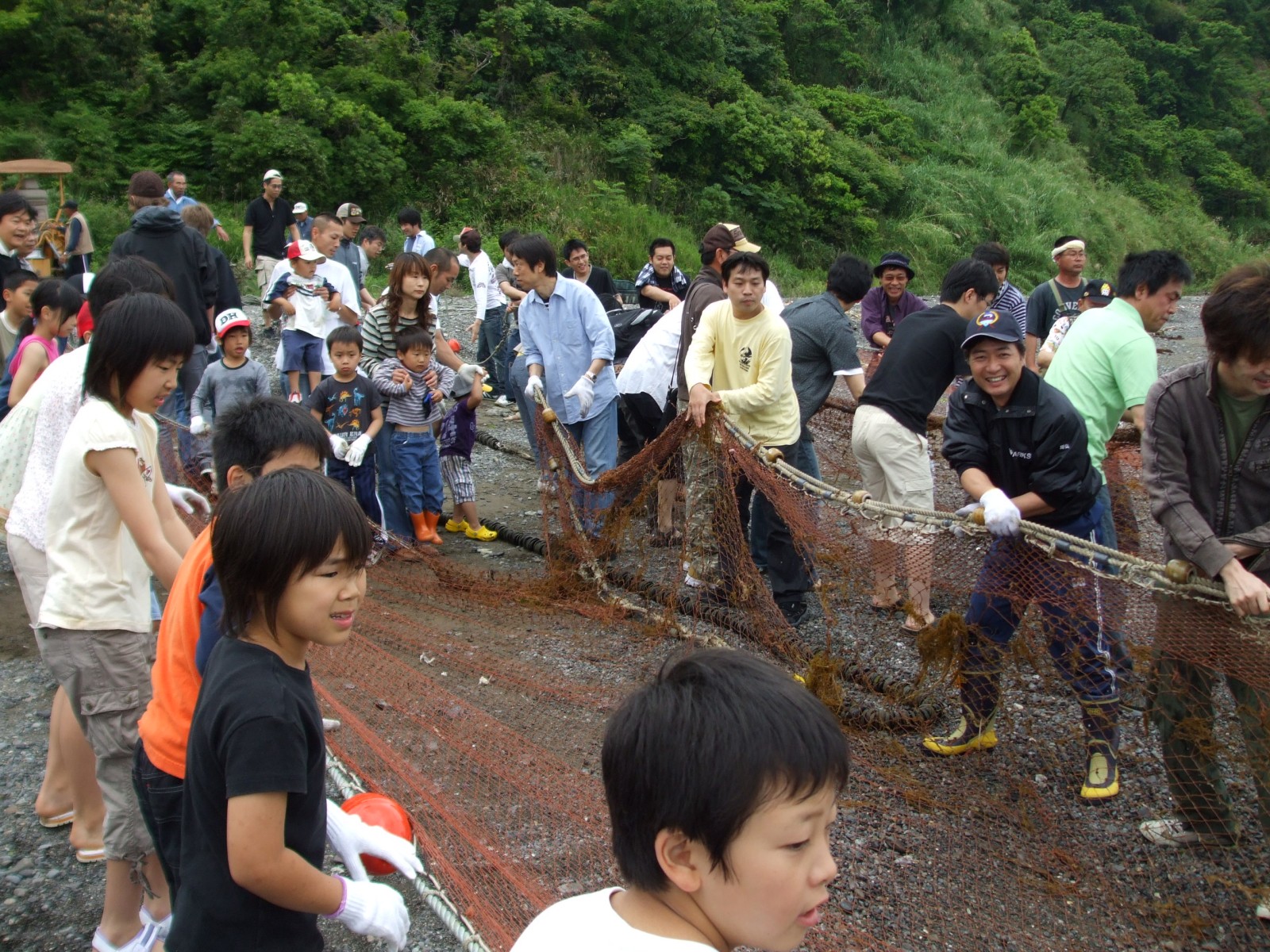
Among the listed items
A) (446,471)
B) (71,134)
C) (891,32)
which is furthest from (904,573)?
(891,32)

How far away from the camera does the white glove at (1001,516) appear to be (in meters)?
3.14

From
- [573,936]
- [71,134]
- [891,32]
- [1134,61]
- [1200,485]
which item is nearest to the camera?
[573,936]

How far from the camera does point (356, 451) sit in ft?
18.2

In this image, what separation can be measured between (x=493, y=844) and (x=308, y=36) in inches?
733

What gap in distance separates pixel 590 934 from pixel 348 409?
4853 mm

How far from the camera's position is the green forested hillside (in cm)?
1686

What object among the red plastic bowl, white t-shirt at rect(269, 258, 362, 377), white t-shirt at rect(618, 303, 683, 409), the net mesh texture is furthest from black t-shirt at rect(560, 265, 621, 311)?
the red plastic bowl

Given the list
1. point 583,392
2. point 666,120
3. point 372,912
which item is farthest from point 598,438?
point 666,120

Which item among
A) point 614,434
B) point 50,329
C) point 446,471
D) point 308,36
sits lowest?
point 446,471

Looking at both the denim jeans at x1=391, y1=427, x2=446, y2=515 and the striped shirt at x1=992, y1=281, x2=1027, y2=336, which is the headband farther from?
the denim jeans at x1=391, y1=427, x2=446, y2=515

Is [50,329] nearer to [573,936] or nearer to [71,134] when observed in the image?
[573,936]

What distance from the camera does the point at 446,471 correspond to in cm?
644

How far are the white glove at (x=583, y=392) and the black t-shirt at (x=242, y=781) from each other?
395 centimetres

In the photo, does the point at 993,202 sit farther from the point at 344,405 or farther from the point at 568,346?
the point at 344,405
